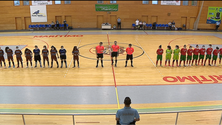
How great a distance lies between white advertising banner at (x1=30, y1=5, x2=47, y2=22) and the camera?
1281 inches

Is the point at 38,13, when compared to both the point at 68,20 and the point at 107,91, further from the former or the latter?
the point at 107,91

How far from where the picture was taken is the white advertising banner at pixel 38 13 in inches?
1281

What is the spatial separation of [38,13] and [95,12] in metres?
9.34

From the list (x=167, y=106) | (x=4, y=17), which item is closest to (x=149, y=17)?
(x=4, y=17)

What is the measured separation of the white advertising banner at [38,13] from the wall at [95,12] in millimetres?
651

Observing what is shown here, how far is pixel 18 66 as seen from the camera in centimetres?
1496

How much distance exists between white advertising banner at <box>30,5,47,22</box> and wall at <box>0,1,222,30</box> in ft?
2.14

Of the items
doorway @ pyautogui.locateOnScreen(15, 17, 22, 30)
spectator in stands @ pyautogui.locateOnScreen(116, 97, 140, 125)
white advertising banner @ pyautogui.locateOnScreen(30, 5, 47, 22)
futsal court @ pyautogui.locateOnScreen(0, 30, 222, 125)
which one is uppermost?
white advertising banner @ pyautogui.locateOnScreen(30, 5, 47, 22)

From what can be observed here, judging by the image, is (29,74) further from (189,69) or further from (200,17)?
(200,17)

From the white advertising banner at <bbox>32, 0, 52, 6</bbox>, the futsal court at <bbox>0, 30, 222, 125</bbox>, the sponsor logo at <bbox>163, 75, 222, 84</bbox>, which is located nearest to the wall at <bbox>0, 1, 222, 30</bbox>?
the white advertising banner at <bbox>32, 0, 52, 6</bbox>

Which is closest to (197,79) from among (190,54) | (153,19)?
(190,54)

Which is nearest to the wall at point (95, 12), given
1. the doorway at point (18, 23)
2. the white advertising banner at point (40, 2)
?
the doorway at point (18, 23)

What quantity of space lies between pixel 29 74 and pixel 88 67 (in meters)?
4.15

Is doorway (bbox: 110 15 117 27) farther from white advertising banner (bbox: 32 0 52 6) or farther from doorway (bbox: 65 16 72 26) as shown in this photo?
white advertising banner (bbox: 32 0 52 6)
